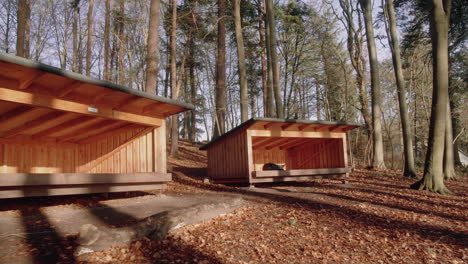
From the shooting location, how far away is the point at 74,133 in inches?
289

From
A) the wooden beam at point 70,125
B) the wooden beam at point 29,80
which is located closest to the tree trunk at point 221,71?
the wooden beam at point 70,125

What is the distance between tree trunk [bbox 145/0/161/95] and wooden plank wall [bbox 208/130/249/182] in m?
3.11

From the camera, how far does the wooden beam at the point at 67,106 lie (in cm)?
455

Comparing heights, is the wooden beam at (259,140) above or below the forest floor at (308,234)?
above

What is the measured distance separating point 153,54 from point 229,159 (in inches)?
176

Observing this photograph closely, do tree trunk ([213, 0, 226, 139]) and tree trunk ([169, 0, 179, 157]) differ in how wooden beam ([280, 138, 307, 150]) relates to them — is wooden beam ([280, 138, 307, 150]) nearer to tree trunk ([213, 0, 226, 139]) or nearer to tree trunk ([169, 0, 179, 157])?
tree trunk ([213, 0, 226, 139])

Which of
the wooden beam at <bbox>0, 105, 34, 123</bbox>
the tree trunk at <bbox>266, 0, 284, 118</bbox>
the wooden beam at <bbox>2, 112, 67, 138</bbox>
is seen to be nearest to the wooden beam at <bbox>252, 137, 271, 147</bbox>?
the tree trunk at <bbox>266, 0, 284, 118</bbox>

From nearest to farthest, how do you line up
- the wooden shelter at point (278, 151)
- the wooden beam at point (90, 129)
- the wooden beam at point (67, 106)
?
the wooden beam at point (67, 106), the wooden beam at point (90, 129), the wooden shelter at point (278, 151)

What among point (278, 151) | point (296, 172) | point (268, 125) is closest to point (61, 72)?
point (268, 125)

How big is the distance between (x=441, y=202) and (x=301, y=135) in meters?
4.40

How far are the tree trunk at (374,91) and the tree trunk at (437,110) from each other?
5672 mm

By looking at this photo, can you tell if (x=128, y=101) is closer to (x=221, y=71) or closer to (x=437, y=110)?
(x=437, y=110)

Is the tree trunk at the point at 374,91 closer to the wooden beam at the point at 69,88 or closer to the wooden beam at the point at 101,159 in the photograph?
the wooden beam at the point at 101,159

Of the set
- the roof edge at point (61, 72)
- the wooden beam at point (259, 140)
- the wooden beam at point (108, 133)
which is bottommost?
the wooden beam at point (259, 140)
